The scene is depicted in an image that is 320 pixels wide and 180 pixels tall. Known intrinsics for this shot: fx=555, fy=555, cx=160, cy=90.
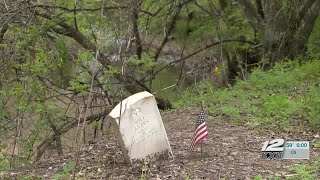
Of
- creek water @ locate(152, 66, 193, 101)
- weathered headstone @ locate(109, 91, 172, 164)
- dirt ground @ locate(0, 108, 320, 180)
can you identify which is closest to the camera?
dirt ground @ locate(0, 108, 320, 180)

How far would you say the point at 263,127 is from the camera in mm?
7938

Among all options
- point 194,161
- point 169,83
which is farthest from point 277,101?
point 169,83

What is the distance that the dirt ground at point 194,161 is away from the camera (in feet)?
19.8

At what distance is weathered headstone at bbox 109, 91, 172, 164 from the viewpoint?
6.21m

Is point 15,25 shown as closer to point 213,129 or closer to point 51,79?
point 51,79

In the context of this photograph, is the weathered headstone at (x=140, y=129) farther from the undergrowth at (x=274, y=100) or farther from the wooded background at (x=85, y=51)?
the undergrowth at (x=274, y=100)

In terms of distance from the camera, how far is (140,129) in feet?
20.8

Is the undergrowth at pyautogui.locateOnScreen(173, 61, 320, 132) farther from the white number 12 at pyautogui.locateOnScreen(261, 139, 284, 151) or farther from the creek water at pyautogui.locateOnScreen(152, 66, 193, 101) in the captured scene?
the creek water at pyautogui.locateOnScreen(152, 66, 193, 101)

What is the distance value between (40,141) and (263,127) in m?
4.25

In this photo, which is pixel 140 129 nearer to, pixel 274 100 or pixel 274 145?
pixel 274 145

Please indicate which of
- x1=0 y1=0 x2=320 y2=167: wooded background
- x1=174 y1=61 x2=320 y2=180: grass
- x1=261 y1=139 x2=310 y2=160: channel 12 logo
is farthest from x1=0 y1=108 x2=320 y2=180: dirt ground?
x1=0 y1=0 x2=320 y2=167: wooded background

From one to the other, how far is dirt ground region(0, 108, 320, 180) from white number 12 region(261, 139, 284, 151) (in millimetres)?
145

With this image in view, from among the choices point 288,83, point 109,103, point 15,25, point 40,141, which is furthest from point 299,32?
point 15,25

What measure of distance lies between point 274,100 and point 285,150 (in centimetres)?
263
